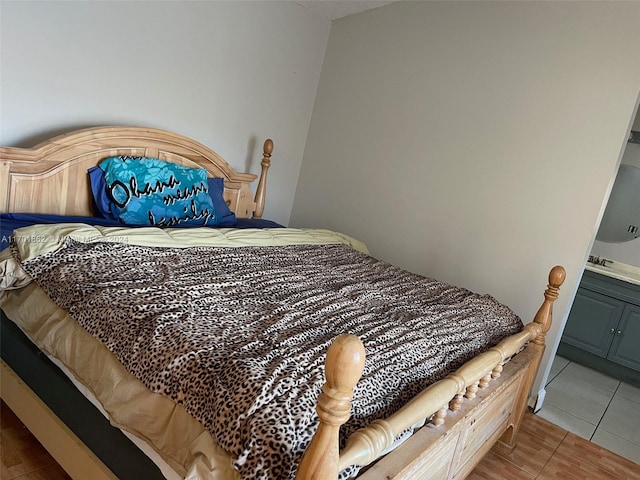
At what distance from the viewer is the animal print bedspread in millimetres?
988

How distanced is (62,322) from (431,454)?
117 centimetres

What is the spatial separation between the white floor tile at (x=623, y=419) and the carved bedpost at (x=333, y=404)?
2.47m

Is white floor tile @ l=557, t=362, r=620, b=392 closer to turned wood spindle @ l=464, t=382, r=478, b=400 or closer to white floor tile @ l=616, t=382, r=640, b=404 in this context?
white floor tile @ l=616, t=382, r=640, b=404

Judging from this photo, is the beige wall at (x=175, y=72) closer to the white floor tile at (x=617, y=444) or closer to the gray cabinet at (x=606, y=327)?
the gray cabinet at (x=606, y=327)

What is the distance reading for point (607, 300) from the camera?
3328 mm

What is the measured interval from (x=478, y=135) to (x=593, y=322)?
1.71m

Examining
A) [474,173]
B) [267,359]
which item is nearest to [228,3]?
[474,173]

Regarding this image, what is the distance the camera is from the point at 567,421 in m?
2.60

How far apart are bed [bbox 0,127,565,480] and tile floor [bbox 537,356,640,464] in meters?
0.74

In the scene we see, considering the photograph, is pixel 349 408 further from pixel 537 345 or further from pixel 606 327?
pixel 606 327

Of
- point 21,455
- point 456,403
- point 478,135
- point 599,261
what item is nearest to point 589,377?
point 599,261

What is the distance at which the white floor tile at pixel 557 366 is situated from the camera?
3182 mm

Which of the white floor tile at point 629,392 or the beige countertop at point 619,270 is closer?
the white floor tile at point 629,392

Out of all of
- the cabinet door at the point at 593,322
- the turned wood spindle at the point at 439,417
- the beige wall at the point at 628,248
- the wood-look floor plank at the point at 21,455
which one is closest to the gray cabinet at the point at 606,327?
the cabinet door at the point at 593,322
